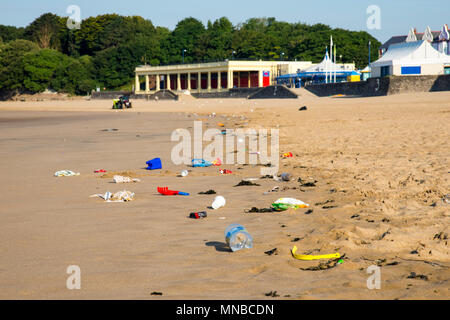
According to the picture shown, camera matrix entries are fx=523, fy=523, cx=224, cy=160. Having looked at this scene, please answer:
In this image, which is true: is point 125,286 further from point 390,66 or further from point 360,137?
point 390,66

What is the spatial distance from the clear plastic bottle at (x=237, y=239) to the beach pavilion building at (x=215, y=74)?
67.4m

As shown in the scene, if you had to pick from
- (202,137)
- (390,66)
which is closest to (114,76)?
(390,66)

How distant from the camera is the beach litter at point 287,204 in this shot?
6.75m

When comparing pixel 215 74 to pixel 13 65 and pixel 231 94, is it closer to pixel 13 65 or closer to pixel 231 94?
pixel 231 94

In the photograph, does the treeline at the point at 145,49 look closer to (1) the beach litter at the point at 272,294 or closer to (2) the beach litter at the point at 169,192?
(2) the beach litter at the point at 169,192

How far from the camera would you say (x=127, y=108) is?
47.7 m

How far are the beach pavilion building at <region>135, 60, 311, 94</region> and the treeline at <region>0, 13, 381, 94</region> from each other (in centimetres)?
488

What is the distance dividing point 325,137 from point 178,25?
99.2 metres

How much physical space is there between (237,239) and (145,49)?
10453 cm

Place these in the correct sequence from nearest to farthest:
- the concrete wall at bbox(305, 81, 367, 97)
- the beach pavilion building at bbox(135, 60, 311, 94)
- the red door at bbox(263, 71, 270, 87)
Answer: the concrete wall at bbox(305, 81, 367, 97) < the beach pavilion building at bbox(135, 60, 311, 94) < the red door at bbox(263, 71, 270, 87)

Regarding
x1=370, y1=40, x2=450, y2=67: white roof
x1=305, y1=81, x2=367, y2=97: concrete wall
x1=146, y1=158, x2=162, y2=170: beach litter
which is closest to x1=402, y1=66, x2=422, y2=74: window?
x1=370, y1=40, x2=450, y2=67: white roof

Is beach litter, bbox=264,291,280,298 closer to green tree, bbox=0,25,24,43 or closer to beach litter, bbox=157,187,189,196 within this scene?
beach litter, bbox=157,187,189,196

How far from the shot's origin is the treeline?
8731cm

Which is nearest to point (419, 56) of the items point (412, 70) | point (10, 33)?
point (412, 70)
